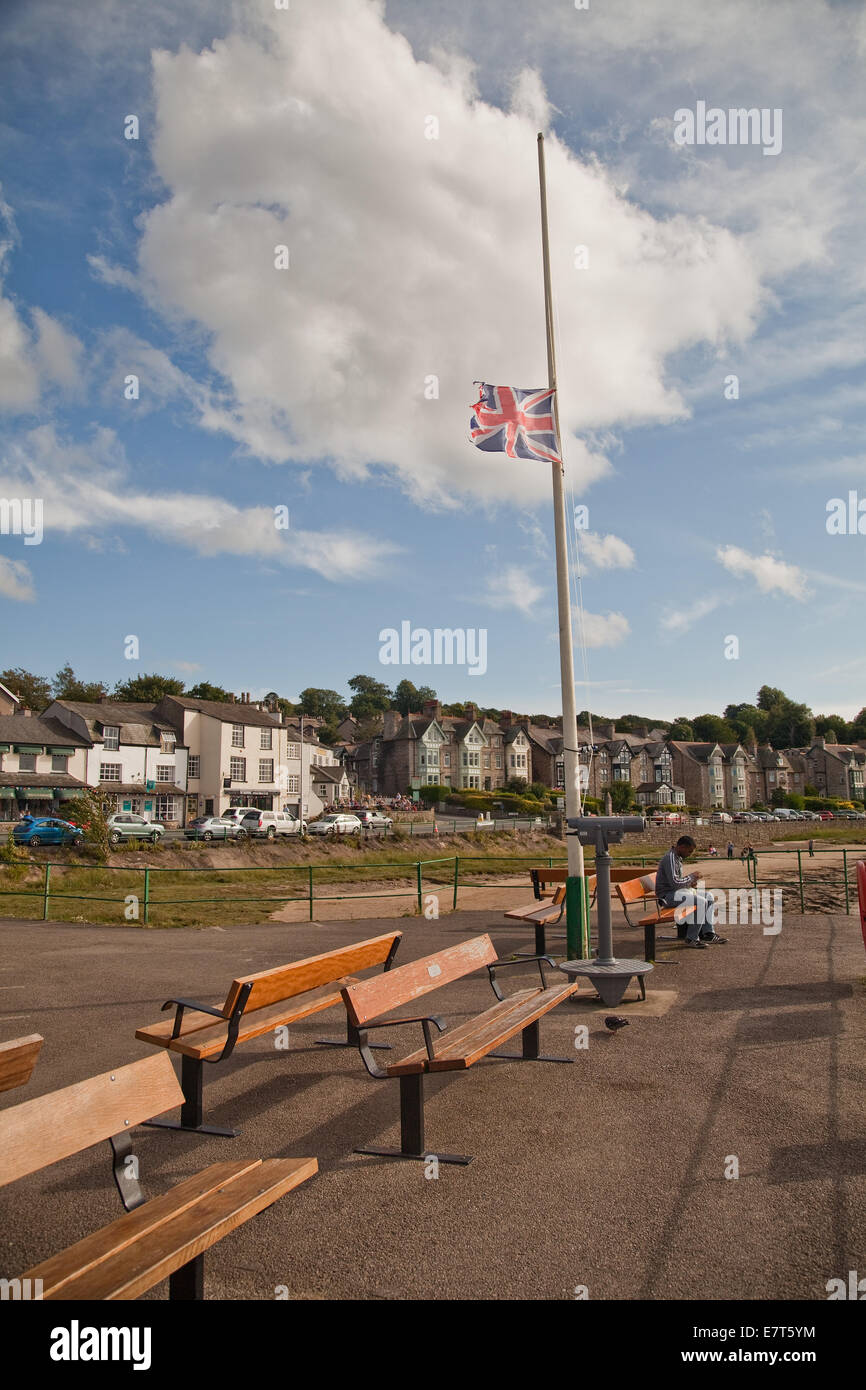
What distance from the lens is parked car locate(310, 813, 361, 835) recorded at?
58.8m

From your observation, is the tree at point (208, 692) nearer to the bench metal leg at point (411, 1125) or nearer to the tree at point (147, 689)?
the tree at point (147, 689)

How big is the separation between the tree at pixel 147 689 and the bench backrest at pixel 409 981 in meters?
93.4

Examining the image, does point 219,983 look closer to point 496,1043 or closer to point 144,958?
point 144,958

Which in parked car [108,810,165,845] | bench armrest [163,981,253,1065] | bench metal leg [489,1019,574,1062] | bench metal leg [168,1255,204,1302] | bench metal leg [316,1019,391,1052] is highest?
bench armrest [163,981,253,1065]

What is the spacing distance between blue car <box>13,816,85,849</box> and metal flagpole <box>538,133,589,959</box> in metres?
36.4

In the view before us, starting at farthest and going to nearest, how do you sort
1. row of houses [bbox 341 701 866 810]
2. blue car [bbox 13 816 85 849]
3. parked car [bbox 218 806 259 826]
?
row of houses [bbox 341 701 866 810], parked car [bbox 218 806 259 826], blue car [bbox 13 816 85 849]

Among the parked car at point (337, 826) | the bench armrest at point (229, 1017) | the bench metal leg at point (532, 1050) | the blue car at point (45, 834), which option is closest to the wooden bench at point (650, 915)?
the bench metal leg at point (532, 1050)

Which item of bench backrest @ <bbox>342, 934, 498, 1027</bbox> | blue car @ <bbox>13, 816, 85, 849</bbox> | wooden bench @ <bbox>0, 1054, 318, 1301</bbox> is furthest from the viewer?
blue car @ <bbox>13, 816, 85, 849</bbox>

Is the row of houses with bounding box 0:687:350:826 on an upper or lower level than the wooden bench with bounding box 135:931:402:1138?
upper

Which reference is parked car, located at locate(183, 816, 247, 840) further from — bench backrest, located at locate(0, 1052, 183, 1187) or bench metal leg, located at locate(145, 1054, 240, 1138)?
bench backrest, located at locate(0, 1052, 183, 1187)

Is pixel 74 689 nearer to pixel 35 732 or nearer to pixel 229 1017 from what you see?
pixel 35 732

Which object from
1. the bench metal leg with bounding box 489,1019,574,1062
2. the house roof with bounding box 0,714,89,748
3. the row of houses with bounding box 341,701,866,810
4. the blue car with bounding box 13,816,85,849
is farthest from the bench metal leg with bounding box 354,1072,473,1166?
the row of houses with bounding box 341,701,866,810

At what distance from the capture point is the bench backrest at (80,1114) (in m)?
3.16
